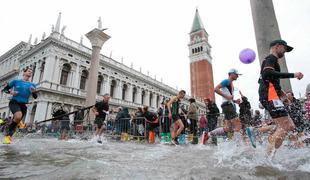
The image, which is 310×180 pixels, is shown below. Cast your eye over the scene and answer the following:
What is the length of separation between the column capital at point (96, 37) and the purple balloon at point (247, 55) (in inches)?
516

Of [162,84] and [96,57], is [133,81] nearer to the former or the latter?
[162,84]

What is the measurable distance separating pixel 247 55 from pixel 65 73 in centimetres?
2441

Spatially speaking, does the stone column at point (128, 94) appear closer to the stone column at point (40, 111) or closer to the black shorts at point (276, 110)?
the stone column at point (40, 111)

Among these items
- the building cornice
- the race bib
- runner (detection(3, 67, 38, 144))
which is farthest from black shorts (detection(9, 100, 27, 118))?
the building cornice

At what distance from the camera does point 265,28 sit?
4.80m

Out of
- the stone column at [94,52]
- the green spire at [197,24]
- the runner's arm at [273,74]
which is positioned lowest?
the runner's arm at [273,74]

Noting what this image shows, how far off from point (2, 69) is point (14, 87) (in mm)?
37249

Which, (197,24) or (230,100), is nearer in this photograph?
(230,100)

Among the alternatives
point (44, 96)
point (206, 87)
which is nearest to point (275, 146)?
point (44, 96)

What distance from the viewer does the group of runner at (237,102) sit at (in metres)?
2.75

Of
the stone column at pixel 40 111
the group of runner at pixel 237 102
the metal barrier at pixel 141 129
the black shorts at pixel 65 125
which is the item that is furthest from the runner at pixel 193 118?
the stone column at pixel 40 111

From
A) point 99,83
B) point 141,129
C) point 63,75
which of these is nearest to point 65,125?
point 141,129

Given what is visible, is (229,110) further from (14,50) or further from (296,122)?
(14,50)

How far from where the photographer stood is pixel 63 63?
80.6 feet
